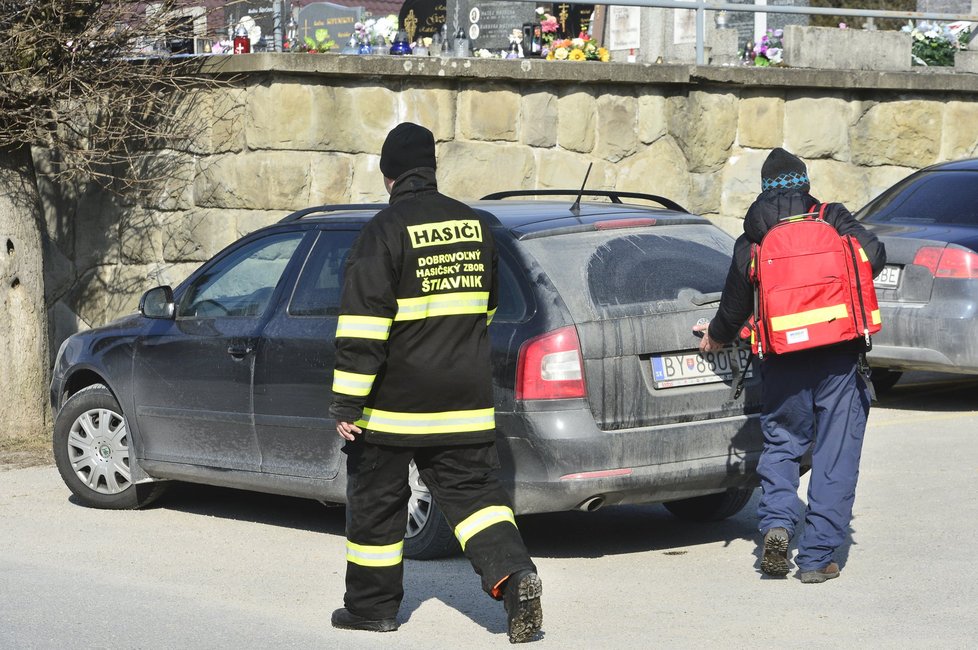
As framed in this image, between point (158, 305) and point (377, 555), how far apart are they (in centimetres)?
259

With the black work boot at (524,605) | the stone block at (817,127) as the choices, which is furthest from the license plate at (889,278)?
the black work boot at (524,605)

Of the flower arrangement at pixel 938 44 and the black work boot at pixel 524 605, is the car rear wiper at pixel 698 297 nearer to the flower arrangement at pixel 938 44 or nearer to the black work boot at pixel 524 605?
the black work boot at pixel 524 605

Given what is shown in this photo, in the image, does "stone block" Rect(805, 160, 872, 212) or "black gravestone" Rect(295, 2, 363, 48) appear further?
"stone block" Rect(805, 160, 872, 212)

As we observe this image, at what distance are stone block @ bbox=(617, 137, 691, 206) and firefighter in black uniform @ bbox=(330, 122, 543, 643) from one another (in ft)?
21.2

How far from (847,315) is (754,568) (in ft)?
3.92

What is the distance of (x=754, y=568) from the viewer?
6.23 m

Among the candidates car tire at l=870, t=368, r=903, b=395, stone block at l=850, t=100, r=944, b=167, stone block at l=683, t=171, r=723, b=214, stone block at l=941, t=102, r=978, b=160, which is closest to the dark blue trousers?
car tire at l=870, t=368, r=903, b=395

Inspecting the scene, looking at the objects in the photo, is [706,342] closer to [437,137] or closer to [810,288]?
[810,288]

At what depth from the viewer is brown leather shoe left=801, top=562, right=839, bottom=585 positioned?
5.90m

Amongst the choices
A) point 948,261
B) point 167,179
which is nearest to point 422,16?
point 167,179

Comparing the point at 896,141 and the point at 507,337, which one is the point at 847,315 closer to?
the point at 507,337

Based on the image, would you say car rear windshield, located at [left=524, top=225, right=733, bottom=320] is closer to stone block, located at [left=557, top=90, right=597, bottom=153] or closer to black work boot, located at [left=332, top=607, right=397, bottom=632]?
black work boot, located at [left=332, top=607, right=397, bottom=632]

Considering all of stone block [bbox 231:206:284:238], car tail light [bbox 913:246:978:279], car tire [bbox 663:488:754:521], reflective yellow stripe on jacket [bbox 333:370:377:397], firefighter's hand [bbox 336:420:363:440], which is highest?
reflective yellow stripe on jacket [bbox 333:370:377:397]

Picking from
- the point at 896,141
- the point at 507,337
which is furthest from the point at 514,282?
the point at 896,141
